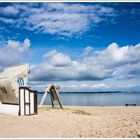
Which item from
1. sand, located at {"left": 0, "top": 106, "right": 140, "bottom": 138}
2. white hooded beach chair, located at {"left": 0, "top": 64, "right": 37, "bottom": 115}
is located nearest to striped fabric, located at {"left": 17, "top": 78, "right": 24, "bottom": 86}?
white hooded beach chair, located at {"left": 0, "top": 64, "right": 37, "bottom": 115}

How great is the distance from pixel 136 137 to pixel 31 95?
4.19 m

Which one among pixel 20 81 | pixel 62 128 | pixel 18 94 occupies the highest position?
pixel 20 81

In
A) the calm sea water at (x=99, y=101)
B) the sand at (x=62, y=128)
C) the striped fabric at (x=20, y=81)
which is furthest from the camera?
the calm sea water at (x=99, y=101)

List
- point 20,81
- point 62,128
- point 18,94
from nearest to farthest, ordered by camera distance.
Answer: point 62,128
point 18,94
point 20,81

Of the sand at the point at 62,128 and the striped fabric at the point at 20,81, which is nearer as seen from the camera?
the sand at the point at 62,128

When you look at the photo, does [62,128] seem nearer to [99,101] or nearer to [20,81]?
[20,81]

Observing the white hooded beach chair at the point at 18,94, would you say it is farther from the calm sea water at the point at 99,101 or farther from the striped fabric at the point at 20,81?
the calm sea water at the point at 99,101

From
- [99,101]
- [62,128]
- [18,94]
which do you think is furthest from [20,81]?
[99,101]

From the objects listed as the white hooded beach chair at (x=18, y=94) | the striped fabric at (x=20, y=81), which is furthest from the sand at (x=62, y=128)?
the striped fabric at (x=20, y=81)

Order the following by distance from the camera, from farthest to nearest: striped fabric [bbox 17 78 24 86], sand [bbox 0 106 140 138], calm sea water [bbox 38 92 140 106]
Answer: calm sea water [bbox 38 92 140 106], striped fabric [bbox 17 78 24 86], sand [bbox 0 106 140 138]

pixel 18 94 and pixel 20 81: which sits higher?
pixel 20 81

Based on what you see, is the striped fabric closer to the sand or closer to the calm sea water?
the sand

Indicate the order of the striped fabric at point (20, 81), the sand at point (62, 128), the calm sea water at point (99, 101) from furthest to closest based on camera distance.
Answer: the calm sea water at point (99, 101), the striped fabric at point (20, 81), the sand at point (62, 128)

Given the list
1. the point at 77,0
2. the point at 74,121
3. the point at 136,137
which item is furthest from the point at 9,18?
the point at 136,137
